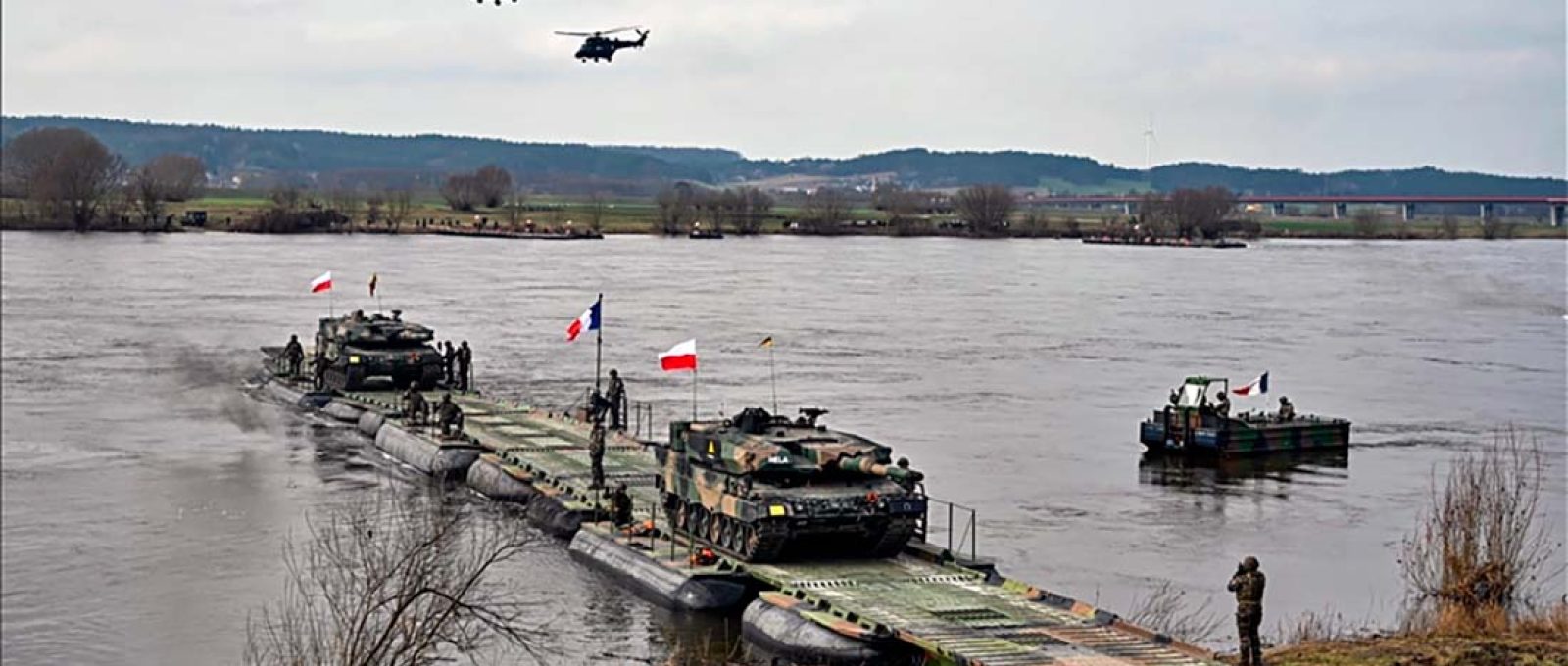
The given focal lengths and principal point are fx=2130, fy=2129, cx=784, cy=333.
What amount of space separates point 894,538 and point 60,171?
3814 centimetres

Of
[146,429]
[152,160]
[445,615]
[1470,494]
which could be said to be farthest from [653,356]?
[152,160]

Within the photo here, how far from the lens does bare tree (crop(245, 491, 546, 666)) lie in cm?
1831

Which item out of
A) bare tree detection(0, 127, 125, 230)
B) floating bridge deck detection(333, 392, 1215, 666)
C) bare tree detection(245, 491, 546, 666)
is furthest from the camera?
bare tree detection(0, 127, 125, 230)

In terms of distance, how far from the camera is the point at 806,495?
99.1ft

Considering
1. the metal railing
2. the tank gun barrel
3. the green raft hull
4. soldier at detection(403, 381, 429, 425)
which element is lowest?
the metal railing

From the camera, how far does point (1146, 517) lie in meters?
41.3

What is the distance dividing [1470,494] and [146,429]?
32.1m

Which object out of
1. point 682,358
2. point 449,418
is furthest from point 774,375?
point 682,358

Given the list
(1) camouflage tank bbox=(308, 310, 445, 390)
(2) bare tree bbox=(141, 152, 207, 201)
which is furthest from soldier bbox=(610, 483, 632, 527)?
(2) bare tree bbox=(141, 152, 207, 201)

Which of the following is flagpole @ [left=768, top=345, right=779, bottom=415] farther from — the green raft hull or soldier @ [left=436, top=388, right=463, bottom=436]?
soldier @ [left=436, top=388, right=463, bottom=436]

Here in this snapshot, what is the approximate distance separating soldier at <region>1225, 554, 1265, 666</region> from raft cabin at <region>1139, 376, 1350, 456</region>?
25.0m

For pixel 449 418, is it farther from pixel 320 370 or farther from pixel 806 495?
pixel 806 495

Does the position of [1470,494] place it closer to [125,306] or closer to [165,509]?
[165,509]

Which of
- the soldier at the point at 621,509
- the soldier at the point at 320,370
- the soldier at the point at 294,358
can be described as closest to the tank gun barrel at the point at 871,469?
the soldier at the point at 621,509
